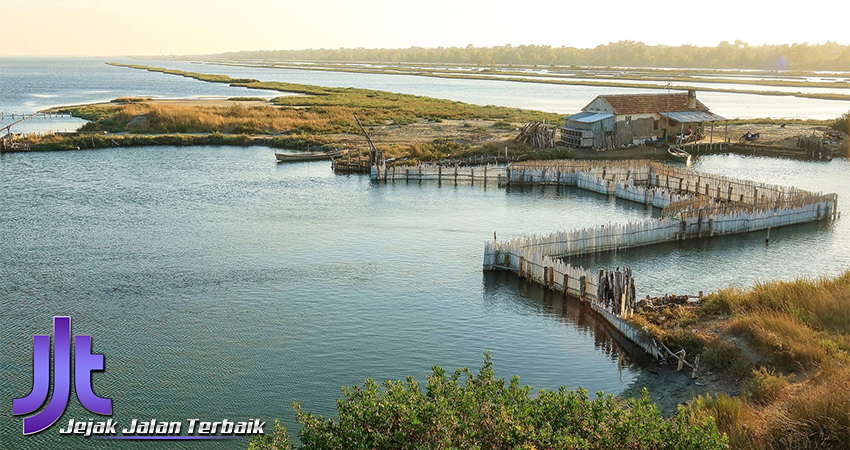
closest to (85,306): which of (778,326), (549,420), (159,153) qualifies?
(549,420)

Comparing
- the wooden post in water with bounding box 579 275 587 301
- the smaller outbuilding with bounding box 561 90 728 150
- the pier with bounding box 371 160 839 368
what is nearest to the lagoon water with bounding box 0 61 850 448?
the wooden post in water with bounding box 579 275 587 301

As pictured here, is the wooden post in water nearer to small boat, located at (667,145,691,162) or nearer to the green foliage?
the green foliage

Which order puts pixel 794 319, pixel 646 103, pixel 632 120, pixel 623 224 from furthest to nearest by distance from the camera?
pixel 646 103
pixel 632 120
pixel 623 224
pixel 794 319

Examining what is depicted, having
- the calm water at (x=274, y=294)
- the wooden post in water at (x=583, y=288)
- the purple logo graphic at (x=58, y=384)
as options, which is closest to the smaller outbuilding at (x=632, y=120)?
the calm water at (x=274, y=294)

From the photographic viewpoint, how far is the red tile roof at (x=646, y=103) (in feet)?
208

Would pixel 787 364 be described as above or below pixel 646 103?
below

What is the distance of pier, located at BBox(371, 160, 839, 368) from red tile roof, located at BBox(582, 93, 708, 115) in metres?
14.4

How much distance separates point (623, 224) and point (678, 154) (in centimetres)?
2866

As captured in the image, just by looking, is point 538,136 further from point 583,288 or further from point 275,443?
point 275,443

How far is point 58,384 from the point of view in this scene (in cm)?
1753

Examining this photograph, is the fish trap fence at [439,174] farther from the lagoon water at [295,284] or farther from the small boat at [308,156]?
the small boat at [308,156]

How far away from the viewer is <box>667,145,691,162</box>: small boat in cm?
5927

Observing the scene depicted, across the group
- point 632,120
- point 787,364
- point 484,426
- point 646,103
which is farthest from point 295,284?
point 646,103

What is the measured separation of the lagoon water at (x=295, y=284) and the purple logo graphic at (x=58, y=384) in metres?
0.37
